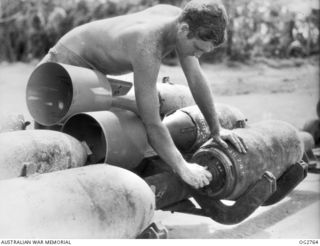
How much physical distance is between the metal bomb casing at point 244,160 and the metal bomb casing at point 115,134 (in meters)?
0.37

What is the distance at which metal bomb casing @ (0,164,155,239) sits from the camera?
4.56ft

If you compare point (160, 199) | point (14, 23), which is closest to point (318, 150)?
point (160, 199)

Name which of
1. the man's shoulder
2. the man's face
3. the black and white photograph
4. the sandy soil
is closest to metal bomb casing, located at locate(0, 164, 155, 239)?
Answer: the black and white photograph

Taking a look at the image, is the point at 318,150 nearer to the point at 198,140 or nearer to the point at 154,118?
the point at 198,140

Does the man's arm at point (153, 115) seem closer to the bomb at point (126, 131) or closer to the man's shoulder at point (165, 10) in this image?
the bomb at point (126, 131)

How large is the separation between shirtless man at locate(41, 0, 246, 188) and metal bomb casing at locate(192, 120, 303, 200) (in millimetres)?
60

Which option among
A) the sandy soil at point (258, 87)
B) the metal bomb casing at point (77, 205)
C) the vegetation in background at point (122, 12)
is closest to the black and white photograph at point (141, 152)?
the metal bomb casing at point (77, 205)

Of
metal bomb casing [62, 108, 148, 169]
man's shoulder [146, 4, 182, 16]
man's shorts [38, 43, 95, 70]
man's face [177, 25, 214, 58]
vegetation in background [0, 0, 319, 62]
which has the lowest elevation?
vegetation in background [0, 0, 319, 62]

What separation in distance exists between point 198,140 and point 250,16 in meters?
6.69

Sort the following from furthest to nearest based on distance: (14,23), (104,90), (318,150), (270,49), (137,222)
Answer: (270,49) < (14,23) < (318,150) < (104,90) < (137,222)

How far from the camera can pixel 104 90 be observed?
236 centimetres

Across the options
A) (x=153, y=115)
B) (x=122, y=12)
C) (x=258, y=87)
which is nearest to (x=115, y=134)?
(x=153, y=115)

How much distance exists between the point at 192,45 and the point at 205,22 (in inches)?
6.1

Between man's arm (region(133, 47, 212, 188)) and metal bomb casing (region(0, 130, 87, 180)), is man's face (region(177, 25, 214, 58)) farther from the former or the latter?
metal bomb casing (region(0, 130, 87, 180))
